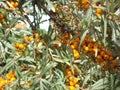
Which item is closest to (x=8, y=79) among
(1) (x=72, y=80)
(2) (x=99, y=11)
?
(1) (x=72, y=80)

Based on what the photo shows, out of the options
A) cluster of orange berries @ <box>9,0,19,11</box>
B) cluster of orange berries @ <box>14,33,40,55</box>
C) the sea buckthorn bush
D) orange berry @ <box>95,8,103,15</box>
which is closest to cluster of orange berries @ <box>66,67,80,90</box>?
the sea buckthorn bush

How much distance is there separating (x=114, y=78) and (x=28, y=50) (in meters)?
0.55

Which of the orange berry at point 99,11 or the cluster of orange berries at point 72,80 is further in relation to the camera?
the cluster of orange berries at point 72,80

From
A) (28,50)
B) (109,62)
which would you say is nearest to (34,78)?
(28,50)

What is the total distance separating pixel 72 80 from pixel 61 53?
179 millimetres

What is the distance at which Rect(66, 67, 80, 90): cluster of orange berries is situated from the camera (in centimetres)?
207

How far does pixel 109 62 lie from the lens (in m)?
2.02

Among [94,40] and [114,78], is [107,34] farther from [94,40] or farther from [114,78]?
[114,78]

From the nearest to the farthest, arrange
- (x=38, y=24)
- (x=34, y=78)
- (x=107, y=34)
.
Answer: (x=107, y=34), (x=34, y=78), (x=38, y=24)

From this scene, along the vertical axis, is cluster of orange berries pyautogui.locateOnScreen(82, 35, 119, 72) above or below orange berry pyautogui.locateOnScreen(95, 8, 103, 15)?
below

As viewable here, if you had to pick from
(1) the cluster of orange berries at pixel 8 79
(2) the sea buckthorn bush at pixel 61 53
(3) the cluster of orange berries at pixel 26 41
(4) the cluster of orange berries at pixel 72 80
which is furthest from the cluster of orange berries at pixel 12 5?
(4) the cluster of orange berries at pixel 72 80

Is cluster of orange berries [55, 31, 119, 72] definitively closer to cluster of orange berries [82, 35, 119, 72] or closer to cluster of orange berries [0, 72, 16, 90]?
cluster of orange berries [82, 35, 119, 72]

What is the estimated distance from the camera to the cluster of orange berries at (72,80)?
207 centimetres

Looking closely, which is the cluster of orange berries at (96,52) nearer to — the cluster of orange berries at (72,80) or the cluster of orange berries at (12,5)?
the cluster of orange berries at (72,80)
